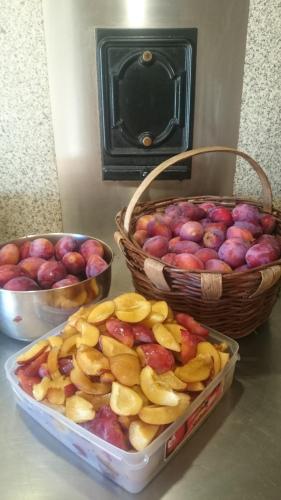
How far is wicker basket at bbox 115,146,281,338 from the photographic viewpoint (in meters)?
0.51

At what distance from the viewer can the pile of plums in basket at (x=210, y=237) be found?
1.83ft

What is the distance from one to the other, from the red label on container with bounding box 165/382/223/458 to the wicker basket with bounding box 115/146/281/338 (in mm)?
105

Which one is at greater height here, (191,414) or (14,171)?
(14,171)

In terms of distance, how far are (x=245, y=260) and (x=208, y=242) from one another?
67 mm

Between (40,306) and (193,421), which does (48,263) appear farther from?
(193,421)

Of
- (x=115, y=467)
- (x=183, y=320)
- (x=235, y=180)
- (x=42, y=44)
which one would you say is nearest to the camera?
(x=115, y=467)

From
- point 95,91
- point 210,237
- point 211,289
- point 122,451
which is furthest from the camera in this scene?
point 95,91

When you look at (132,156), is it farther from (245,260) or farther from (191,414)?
(191,414)

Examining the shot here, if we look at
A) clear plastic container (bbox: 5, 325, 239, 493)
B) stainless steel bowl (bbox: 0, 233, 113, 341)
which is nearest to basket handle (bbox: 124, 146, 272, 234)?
stainless steel bowl (bbox: 0, 233, 113, 341)

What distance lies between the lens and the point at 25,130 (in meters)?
0.82

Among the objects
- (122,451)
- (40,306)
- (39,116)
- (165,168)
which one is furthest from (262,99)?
(122,451)

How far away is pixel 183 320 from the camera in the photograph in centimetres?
52

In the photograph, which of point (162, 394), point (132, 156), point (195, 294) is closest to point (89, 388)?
point (162, 394)

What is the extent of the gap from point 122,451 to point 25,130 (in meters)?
0.65
